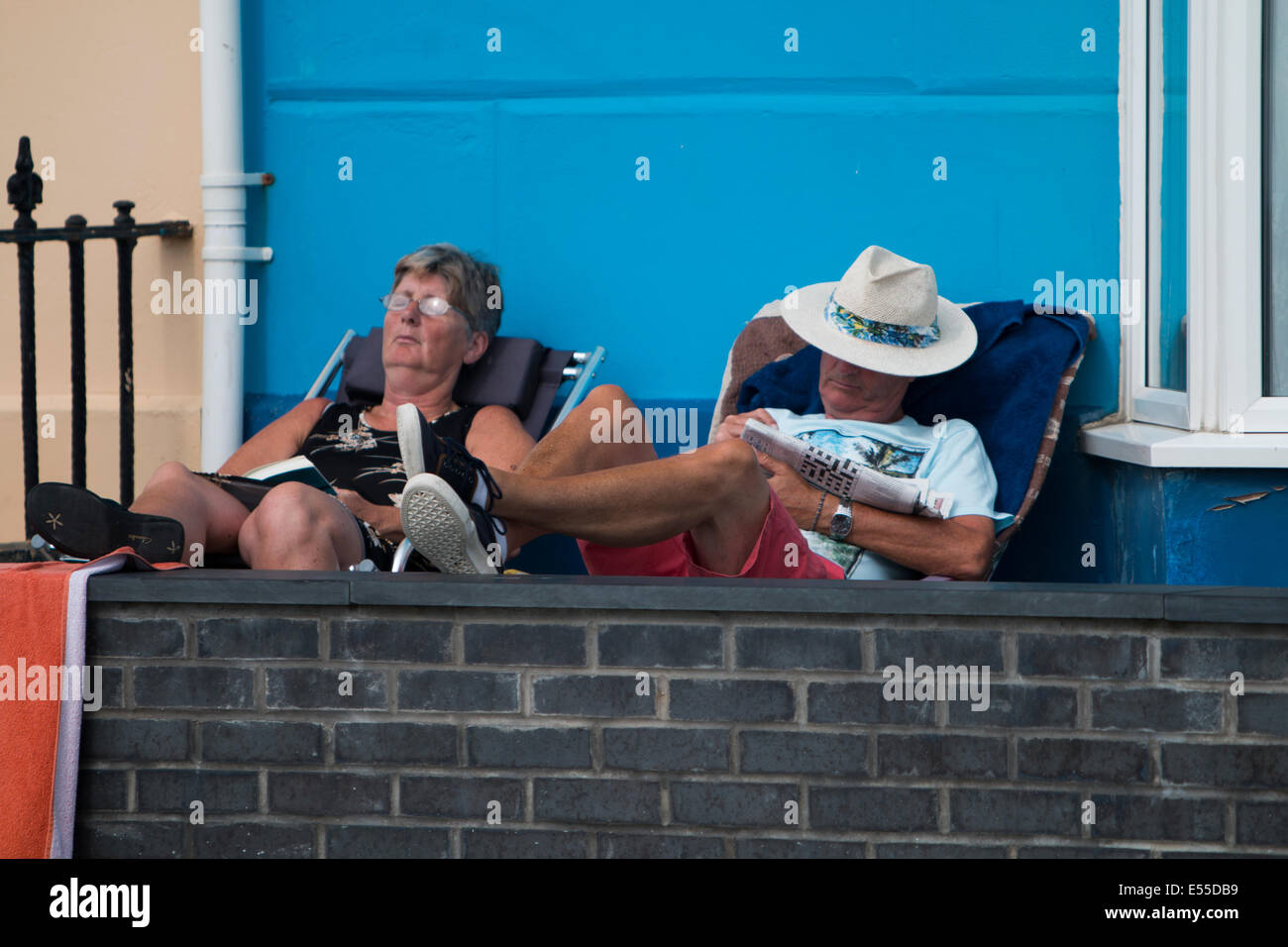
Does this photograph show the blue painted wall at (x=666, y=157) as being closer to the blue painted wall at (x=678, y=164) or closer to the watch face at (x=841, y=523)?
the blue painted wall at (x=678, y=164)

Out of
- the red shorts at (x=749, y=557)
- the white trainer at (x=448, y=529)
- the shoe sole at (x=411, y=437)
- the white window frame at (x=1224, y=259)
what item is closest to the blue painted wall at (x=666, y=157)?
the white window frame at (x=1224, y=259)

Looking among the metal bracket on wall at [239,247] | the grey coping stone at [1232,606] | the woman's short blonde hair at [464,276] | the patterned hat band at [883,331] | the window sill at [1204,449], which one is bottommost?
the grey coping stone at [1232,606]

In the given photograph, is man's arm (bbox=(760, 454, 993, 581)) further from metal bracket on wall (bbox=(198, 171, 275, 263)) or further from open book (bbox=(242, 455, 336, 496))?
metal bracket on wall (bbox=(198, 171, 275, 263))

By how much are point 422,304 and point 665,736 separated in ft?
6.27

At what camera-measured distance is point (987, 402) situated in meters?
3.76

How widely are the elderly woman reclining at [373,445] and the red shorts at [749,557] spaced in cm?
54

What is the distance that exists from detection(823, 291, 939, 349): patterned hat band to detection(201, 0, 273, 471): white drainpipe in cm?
199

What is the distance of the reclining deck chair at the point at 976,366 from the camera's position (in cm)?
358

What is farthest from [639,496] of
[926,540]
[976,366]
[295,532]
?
[976,366]

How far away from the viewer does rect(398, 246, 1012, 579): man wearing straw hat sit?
8.55ft

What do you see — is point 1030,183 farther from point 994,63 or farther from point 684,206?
point 684,206

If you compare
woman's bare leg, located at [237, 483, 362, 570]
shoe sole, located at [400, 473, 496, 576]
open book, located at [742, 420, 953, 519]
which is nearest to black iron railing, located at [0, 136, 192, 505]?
woman's bare leg, located at [237, 483, 362, 570]

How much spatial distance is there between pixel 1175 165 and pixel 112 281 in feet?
11.3
